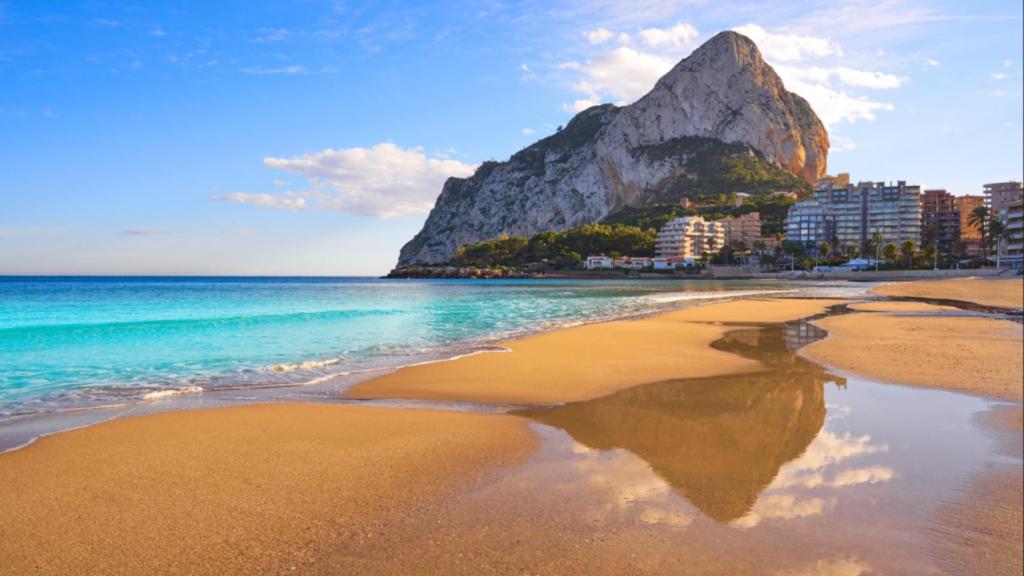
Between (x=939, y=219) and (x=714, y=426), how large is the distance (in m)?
161

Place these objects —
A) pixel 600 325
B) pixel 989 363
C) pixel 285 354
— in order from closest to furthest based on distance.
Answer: pixel 989 363 < pixel 285 354 < pixel 600 325

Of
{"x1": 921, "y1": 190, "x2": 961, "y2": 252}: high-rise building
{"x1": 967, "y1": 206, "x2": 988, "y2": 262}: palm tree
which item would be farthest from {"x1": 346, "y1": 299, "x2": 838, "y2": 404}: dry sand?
{"x1": 921, "y1": 190, "x2": 961, "y2": 252}: high-rise building

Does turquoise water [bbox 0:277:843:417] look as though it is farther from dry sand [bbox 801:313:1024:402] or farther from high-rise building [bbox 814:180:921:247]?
high-rise building [bbox 814:180:921:247]

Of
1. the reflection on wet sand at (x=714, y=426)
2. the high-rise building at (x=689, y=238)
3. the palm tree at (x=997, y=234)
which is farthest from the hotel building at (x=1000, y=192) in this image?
the reflection on wet sand at (x=714, y=426)

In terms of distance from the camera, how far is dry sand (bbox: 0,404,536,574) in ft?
12.1

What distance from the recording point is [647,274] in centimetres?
12362

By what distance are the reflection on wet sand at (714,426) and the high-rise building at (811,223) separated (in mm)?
140861

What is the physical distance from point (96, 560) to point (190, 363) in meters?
10.2

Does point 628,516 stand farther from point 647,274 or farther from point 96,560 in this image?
point 647,274

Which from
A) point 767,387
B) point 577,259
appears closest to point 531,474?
point 767,387

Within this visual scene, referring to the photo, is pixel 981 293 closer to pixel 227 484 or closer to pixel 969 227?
pixel 227 484

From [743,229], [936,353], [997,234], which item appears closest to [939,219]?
[743,229]

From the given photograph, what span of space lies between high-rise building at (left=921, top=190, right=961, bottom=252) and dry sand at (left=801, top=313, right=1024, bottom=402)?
458ft

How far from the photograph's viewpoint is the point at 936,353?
37.8 feet
